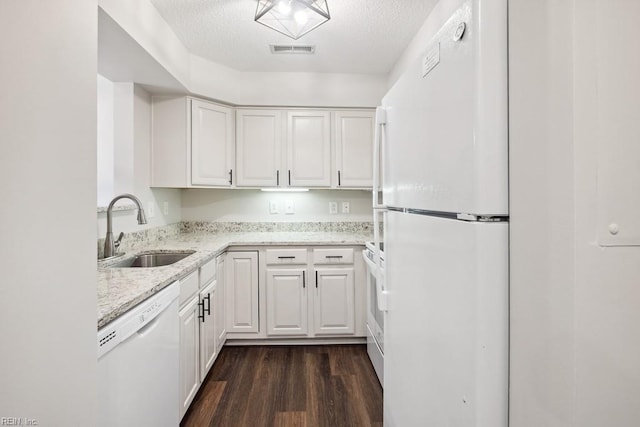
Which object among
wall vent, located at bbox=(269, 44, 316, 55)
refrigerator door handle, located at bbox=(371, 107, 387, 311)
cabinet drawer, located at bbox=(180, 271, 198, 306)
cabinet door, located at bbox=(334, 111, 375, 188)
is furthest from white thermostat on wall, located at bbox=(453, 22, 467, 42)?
cabinet door, located at bbox=(334, 111, 375, 188)

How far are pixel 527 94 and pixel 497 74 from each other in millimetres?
72

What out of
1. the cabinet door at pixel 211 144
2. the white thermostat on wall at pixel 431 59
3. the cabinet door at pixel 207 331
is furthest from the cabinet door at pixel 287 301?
the white thermostat on wall at pixel 431 59

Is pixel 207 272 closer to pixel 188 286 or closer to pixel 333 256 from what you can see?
A: pixel 188 286

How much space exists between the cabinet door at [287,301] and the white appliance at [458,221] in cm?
156

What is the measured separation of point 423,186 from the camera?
0.88 m

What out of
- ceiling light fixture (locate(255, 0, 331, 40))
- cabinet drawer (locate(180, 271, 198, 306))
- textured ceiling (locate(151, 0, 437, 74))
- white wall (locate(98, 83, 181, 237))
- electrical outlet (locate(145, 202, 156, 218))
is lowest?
cabinet drawer (locate(180, 271, 198, 306))

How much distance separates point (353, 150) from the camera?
2.85 meters

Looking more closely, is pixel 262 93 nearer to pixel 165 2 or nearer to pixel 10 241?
pixel 165 2

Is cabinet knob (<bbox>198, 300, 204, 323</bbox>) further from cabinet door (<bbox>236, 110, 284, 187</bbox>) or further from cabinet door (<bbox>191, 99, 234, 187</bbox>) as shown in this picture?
cabinet door (<bbox>236, 110, 284, 187</bbox>)

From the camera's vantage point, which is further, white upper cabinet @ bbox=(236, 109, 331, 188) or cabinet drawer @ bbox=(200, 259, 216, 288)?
white upper cabinet @ bbox=(236, 109, 331, 188)

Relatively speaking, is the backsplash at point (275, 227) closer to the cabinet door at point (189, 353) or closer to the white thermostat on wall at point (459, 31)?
the cabinet door at point (189, 353)

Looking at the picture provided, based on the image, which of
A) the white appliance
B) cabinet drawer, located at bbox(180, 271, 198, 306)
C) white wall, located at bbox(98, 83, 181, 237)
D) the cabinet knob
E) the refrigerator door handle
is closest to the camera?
the white appliance

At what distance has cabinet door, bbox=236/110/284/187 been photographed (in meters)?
2.80

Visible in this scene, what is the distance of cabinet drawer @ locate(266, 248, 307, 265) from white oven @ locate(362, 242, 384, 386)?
0.52 metres
